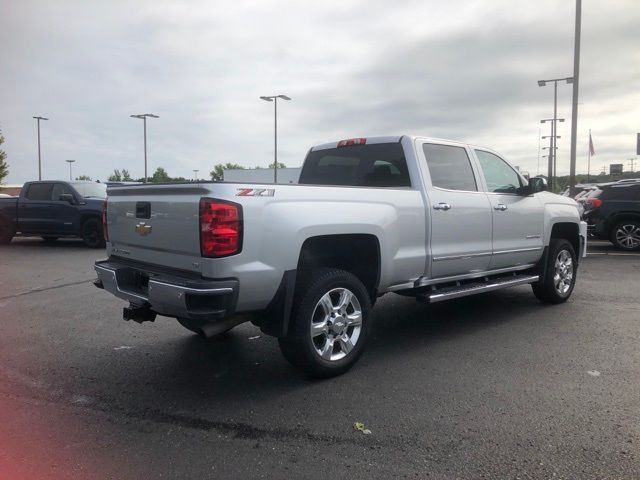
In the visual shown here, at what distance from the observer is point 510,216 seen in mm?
5969

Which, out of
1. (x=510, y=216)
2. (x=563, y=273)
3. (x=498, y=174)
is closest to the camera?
(x=510, y=216)

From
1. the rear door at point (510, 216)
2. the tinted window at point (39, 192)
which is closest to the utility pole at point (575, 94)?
the rear door at point (510, 216)

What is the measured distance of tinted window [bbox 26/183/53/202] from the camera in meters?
14.1

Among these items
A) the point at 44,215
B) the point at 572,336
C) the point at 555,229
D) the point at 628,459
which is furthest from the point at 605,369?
the point at 44,215

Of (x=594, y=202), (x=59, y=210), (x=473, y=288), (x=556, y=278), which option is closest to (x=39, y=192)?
(x=59, y=210)

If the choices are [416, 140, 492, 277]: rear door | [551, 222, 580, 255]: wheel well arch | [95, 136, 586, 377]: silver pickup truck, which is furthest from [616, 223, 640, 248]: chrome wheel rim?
[416, 140, 492, 277]: rear door

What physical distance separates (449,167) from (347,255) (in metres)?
1.68

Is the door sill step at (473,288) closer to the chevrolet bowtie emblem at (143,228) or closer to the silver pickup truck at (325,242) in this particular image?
the silver pickup truck at (325,242)

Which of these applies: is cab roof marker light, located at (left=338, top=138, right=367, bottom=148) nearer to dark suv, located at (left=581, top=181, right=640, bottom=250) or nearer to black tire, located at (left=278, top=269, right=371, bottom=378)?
black tire, located at (left=278, top=269, right=371, bottom=378)

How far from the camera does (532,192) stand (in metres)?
6.21

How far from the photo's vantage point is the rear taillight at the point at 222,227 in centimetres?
349

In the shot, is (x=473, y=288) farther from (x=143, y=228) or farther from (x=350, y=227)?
(x=143, y=228)

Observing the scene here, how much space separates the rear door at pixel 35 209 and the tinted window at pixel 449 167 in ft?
39.3

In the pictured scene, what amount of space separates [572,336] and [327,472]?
3.55 metres
